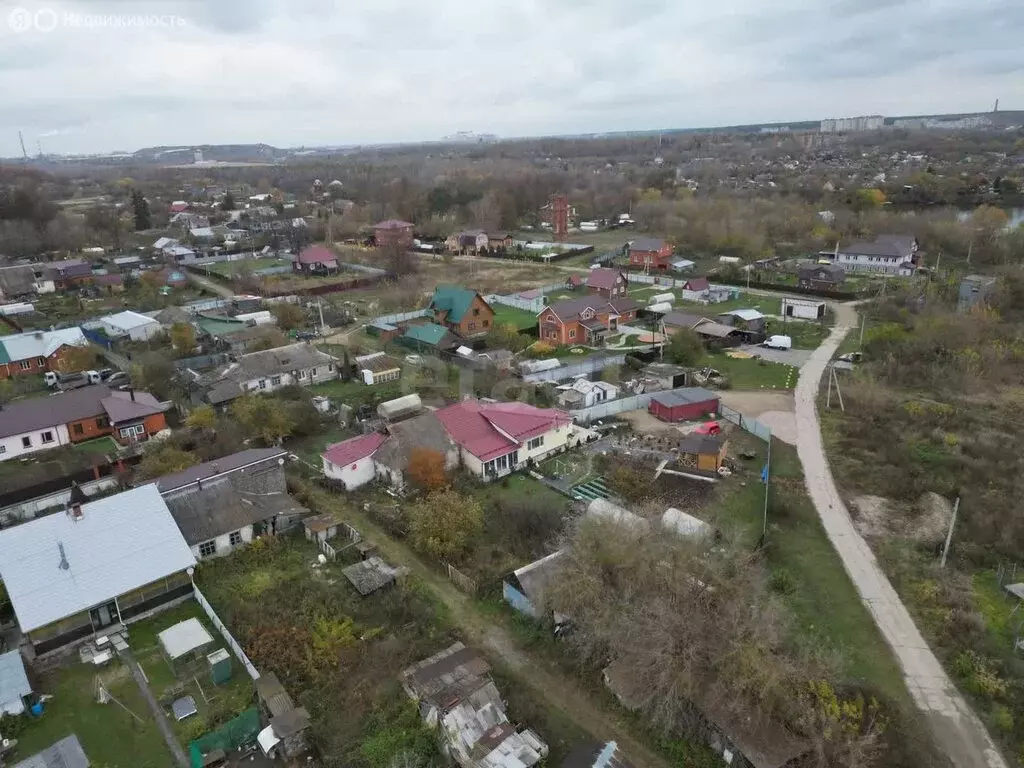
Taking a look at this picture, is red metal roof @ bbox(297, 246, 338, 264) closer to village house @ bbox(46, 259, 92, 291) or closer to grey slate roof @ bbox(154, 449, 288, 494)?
village house @ bbox(46, 259, 92, 291)

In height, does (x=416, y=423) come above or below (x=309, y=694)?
above

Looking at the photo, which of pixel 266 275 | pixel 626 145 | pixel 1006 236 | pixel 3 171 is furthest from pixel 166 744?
pixel 626 145

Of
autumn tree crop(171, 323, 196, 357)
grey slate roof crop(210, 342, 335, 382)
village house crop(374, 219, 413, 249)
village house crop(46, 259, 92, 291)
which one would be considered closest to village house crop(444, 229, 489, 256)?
village house crop(374, 219, 413, 249)

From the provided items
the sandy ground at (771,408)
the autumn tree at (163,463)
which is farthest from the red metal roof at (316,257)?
the sandy ground at (771,408)

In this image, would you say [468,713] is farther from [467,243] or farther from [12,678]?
[467,243]

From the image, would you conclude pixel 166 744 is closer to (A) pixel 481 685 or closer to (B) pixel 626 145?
(A) pixel 481 685
